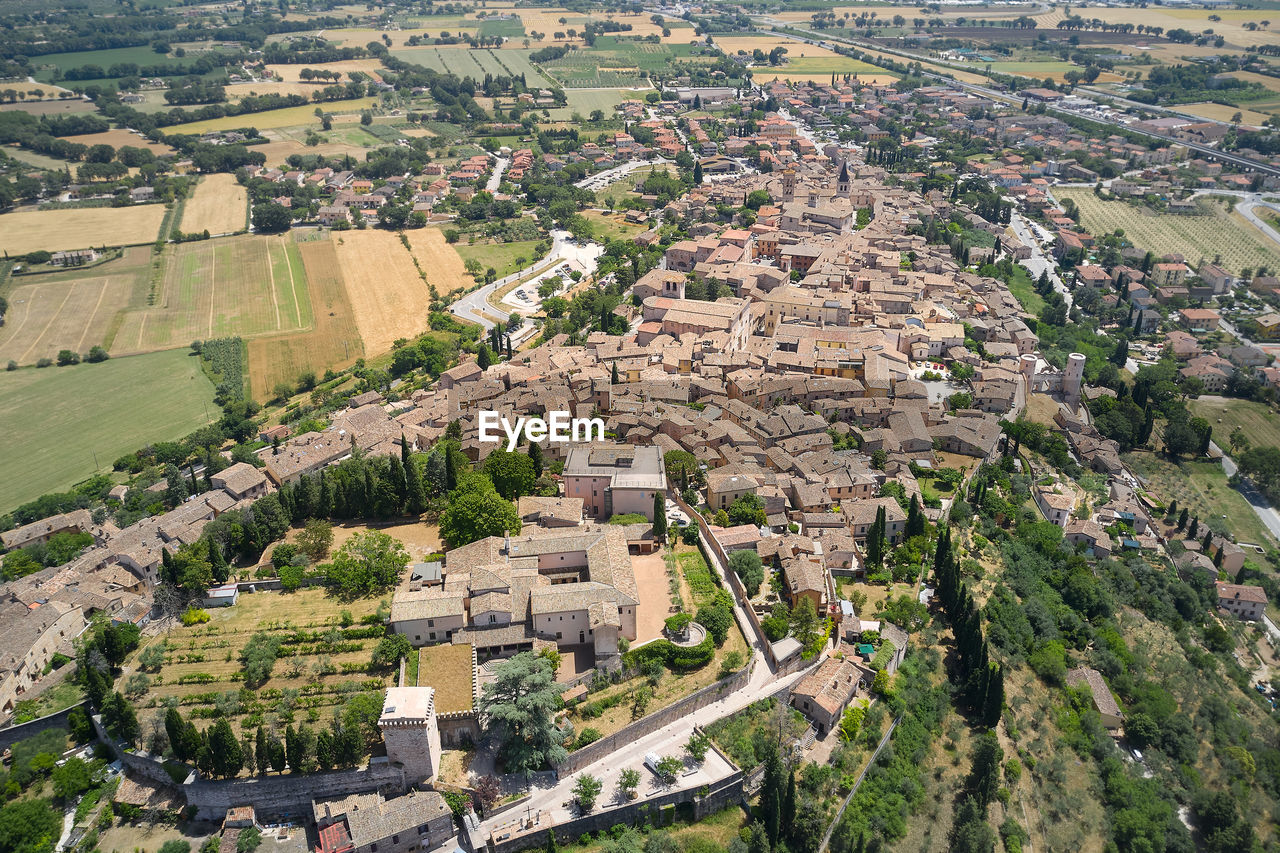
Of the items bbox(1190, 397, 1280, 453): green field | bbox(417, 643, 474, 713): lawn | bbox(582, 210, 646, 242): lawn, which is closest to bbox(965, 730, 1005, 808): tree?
bbox(417, 643, 474, 713): lawn

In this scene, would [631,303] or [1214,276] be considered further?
[1214,276]

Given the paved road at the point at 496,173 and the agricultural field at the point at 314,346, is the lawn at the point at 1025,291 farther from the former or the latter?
the paved road at the point at 496,173

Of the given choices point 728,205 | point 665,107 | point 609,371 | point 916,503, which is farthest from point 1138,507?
point 665,107

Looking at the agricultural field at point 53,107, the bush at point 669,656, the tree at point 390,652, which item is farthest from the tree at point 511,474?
the agricultural field at point 53,107

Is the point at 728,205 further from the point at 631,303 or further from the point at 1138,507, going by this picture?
the point at 1138,507

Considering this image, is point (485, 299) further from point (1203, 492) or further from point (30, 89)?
point (30, 89)

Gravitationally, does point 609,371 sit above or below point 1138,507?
above
